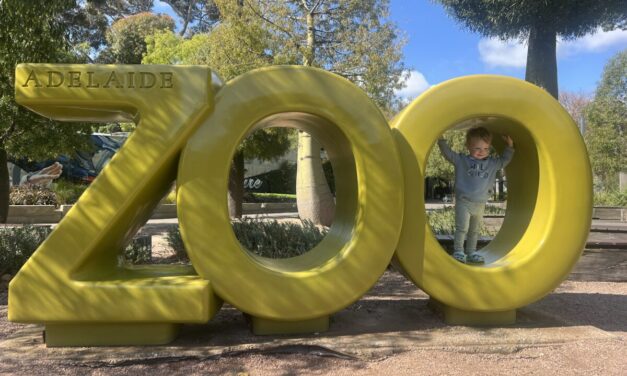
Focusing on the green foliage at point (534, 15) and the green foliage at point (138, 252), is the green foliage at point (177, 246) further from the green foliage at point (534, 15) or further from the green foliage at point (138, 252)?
the green foliage at point (534, 15)

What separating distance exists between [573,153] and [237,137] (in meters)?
3.13

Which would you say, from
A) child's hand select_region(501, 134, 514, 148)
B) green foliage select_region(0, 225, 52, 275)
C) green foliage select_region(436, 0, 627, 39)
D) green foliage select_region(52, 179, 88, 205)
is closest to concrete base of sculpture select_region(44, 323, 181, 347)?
child's hand select_region(501, 134, 514, 148)

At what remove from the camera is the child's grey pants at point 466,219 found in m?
4.91

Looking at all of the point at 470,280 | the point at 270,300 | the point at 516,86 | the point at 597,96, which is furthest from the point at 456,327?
the point at 597,96

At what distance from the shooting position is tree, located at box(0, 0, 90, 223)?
7.85 m

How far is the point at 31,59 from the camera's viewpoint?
8.13 m

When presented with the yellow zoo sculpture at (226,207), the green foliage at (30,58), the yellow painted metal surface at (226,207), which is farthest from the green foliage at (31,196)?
the yellow painted metal surface at (226,207)

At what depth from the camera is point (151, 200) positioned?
477cm

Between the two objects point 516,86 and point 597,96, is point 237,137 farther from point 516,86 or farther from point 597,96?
point 597,96

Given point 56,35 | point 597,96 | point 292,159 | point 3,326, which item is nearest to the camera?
point 3,326

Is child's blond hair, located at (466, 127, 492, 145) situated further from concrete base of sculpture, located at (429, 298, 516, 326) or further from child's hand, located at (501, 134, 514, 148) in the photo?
concrete base of sculpture, located at (429, 298, 516, 326)

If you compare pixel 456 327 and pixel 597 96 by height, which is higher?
pixel 597 96

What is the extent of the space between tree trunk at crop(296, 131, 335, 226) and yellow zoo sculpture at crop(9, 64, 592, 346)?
319 inches

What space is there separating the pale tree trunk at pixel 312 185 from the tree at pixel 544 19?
6170 mm
